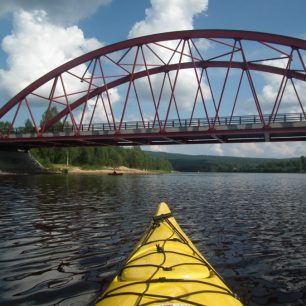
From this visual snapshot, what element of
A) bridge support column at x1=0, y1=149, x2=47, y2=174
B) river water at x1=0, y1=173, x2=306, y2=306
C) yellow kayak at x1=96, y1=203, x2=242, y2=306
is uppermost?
bridge support column at x1=0, y1=149, x2=47, y2=174

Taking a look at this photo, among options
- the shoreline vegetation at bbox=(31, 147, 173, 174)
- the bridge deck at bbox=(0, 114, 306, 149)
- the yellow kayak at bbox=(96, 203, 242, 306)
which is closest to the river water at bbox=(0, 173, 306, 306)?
the yellow kayak at bbox=(96, 203, 242, 306)

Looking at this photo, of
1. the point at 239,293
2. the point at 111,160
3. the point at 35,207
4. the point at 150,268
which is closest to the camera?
the point at 150,268

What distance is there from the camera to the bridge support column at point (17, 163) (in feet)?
248

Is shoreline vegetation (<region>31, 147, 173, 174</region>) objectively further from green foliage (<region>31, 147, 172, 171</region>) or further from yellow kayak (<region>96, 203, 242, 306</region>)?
yellow kayak (<region>96, 203, 242, 306</region>)

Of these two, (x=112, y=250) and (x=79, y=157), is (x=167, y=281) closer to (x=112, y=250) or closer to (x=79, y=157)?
(x=112, y=250)

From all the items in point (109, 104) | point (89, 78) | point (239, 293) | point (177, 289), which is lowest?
point (239, 293)

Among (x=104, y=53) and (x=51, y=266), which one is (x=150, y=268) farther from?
(x=104, y=53)

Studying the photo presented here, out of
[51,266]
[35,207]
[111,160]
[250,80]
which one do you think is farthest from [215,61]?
[111,160]

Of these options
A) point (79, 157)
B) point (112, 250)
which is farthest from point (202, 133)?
point (79, 157)

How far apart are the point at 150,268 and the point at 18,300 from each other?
10.5ft

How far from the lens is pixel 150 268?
6.93 meters

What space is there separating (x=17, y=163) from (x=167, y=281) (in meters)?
79.6

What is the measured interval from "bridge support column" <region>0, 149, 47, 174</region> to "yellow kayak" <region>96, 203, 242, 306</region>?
7179 cm

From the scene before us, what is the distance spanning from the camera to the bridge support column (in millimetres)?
75537
